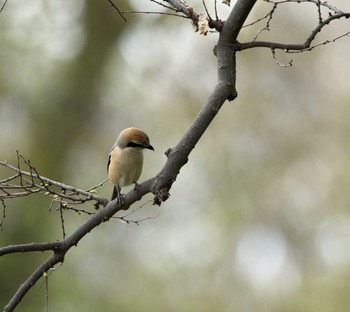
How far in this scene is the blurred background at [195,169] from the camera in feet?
27.3

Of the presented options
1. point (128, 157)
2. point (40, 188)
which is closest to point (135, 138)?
point (128, 157)

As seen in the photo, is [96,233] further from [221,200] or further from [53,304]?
[221,200]

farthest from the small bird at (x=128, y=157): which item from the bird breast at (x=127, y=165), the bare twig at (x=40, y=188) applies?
the bare twig at (x=40, y=188)

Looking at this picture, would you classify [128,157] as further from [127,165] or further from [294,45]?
[294,45]

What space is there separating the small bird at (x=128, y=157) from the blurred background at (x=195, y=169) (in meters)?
4.48

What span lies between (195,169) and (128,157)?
16.7 ft

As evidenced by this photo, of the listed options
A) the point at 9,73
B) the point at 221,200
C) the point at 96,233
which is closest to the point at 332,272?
the point at 221,200

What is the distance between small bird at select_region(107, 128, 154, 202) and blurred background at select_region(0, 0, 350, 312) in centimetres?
448

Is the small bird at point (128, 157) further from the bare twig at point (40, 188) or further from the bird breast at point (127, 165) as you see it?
the bare twig at point (40, 188)

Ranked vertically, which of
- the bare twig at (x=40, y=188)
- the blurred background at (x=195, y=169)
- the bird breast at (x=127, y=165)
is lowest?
the bare twig at (x=40, y=188)

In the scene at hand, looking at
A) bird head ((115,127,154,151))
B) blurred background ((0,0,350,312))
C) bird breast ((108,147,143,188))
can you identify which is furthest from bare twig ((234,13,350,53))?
blurred background ((0,0,350,312))

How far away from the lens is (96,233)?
348 inches

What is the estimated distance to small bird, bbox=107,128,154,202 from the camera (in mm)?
3549

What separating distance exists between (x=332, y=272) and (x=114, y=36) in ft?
12.9
